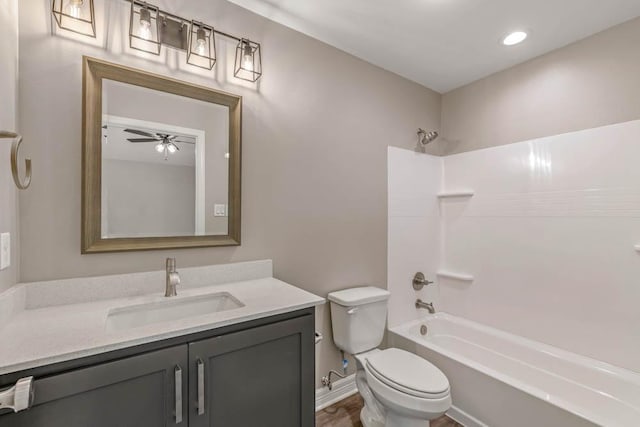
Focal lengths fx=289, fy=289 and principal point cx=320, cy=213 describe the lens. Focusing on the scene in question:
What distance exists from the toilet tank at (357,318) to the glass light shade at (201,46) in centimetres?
159

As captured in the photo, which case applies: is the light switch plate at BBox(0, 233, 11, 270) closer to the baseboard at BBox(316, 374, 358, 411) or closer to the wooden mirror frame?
the wooden mirror frame

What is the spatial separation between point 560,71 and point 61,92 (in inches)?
116

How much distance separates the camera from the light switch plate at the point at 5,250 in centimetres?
97

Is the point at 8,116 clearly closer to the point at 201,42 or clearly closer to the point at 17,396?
the point at 201,42

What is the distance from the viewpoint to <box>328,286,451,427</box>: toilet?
1.45 meters

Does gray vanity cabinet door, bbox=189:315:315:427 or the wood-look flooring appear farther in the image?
the wood-look flooring

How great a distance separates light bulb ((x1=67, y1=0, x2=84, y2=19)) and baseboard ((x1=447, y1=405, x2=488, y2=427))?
2926 mm

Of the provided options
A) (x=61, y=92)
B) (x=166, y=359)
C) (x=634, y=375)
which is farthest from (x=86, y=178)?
(x=634, y=375)

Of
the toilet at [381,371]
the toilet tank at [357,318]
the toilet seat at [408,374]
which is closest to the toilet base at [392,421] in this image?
the toilet at [381,371]

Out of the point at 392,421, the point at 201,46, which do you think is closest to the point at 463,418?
the point at 392,421

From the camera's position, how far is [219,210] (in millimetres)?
1599

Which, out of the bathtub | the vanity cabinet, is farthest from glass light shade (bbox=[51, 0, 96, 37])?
the bathtub

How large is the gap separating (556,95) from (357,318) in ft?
6.90

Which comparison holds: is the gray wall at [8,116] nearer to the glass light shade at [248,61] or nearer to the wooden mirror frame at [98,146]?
the wooden mirror frame at [98,146]
